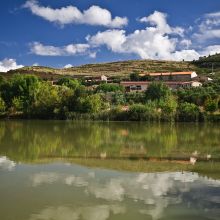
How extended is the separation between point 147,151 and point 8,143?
31.6 feet

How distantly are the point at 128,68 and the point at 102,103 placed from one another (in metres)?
78.1

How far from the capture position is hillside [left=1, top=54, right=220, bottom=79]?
378ft

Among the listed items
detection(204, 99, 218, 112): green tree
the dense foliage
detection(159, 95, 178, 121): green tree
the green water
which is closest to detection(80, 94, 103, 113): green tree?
the dense foliage

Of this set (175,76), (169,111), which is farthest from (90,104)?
(175,76)

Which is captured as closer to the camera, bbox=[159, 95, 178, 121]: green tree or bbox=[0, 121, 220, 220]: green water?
bbox=[0, 121, 220, 220]: green water

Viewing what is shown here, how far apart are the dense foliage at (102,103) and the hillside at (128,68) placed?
44630mm

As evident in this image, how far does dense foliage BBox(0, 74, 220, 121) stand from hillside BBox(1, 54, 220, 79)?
44630mm

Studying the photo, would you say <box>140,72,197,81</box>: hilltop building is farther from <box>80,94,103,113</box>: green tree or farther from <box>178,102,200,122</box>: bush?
<box>178,102,200,122</box>: bush

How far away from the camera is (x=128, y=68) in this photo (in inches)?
5369

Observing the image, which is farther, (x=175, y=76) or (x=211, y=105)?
(x=175, y=76)

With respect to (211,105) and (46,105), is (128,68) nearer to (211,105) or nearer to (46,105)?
(46,105)

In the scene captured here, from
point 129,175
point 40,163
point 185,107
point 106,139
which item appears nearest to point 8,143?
point 106,139

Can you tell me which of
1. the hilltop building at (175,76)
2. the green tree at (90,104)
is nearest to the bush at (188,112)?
the green tree at (90,104)

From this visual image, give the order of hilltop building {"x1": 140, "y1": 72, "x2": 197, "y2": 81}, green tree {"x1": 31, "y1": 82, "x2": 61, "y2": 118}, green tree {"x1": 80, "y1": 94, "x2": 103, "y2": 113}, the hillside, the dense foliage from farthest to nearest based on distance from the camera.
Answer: the hillside < hilltop building {"x1": 140, "y1": 72, "x2": 197, "y2": 81} < green tree {"x1": 31, "y1": 82, "x2": 61, "y2": 118} < green tree {"x1": 80, "y1": 94, "x2": 103, "y2": 113} < the dense foliage
